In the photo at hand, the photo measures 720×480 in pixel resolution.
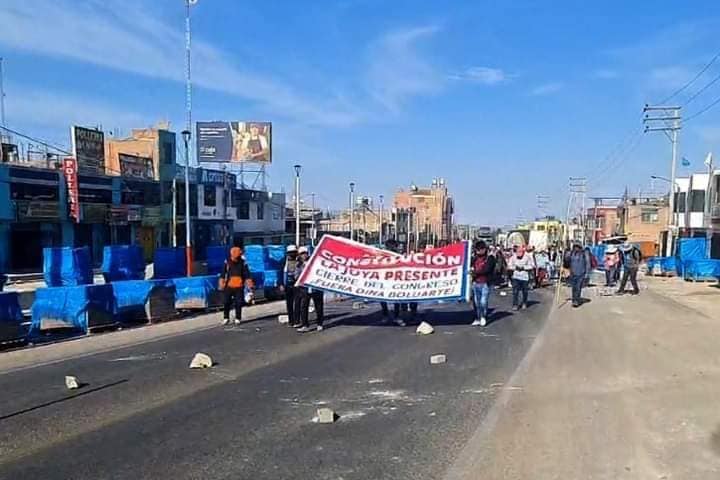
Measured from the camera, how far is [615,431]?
6773mm

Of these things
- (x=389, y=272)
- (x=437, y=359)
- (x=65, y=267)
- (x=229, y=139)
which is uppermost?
(x=229, y=139)

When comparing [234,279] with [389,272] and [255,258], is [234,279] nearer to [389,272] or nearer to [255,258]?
[389,272]

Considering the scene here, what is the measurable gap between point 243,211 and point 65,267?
52.4 metres

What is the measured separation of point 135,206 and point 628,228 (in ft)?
207

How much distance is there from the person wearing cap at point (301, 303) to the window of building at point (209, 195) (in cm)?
5012

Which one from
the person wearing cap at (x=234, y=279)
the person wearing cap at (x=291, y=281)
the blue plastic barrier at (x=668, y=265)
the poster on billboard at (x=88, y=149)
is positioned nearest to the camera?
the person wearing cap at (x=291, y=281)

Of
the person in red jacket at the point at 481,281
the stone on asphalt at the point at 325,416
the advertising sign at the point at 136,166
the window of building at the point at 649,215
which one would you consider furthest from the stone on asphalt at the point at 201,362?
Answer: the window of building at the point at 649,215

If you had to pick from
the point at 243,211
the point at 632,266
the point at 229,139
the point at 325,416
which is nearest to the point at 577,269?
the point at 632,266

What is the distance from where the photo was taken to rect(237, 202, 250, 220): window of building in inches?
2822

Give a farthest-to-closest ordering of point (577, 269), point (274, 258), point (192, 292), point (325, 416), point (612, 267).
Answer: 1. point (612, 267)
2. point (274, 258)
3. point (577, 269)
4. point (192, 292)
5. point (325, 416)

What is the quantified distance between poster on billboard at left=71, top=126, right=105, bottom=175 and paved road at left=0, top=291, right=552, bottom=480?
132 ft

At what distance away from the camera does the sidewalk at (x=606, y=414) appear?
18.8ft

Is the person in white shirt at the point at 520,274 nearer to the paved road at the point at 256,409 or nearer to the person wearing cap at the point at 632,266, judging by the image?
the paved road at the point at 256,409

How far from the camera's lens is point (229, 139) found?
61438 millimetres
